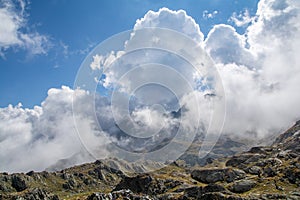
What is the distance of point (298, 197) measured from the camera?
605 feet

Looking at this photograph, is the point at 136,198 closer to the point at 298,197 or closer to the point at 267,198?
the point at 267,198

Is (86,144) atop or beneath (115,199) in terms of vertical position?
beneath

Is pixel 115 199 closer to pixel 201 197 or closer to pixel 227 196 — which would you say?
pixel 201 197

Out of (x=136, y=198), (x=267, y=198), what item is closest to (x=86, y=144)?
(x=136, y=198)

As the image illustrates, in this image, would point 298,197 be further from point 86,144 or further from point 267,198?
point 86,144

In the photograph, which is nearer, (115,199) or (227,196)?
(227,196)

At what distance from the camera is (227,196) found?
595 ft

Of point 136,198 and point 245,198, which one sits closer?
point 245,198

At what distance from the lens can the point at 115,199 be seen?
652ft

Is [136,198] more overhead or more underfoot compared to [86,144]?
more overhead

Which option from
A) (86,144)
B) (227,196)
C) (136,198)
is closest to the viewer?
(86,144)

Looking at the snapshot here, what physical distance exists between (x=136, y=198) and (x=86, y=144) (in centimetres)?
10560

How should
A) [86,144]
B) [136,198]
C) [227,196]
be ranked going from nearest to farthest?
[86,144] < [227,196] < [136,198]

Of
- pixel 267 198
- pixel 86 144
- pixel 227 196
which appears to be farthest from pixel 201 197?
pixel 86 144
